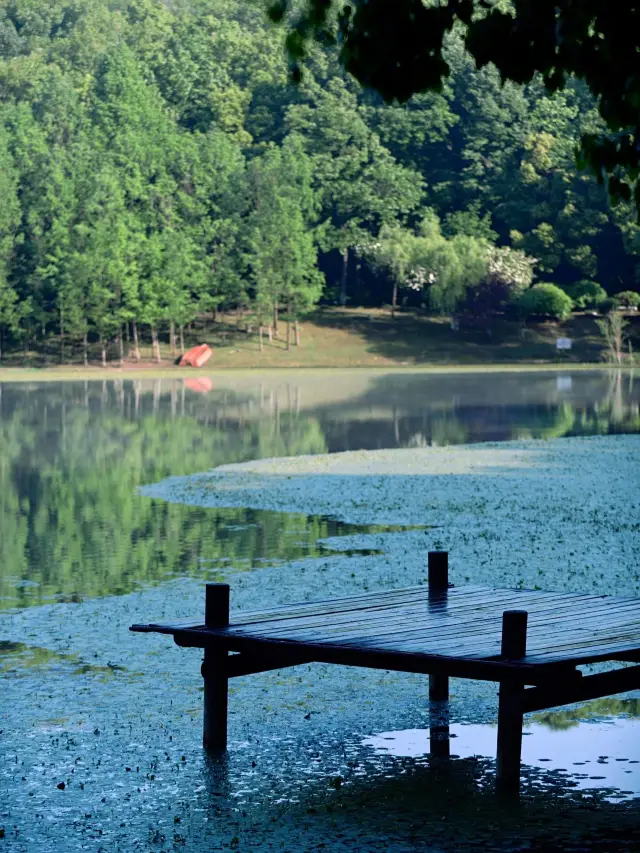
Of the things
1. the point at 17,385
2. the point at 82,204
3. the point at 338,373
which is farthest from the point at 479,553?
the point at 82,204

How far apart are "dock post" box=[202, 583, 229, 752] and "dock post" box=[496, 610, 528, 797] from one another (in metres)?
1.76

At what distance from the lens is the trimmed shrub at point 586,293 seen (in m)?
98.1

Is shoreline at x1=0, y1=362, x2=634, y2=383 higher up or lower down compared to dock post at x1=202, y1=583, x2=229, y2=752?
lower down

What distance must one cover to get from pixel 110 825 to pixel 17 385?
204ft

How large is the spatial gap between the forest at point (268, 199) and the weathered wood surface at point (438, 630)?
78.1 meters

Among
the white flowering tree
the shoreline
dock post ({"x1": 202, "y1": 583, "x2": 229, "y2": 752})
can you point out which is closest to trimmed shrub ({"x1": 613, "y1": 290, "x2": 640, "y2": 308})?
the white flowering tree

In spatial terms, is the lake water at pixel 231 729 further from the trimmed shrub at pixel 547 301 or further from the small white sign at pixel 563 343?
the trimmed shrub at pixel 547 301

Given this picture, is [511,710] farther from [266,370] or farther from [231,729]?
[266,370]

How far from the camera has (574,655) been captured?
8.49m

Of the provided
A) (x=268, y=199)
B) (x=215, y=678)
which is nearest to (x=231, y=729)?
(x=215, y=678)

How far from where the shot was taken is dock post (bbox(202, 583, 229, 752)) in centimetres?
926

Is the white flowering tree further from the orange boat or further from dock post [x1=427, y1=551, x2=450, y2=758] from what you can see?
dock post [x1=427, y1=551, x2=450, y2=758]

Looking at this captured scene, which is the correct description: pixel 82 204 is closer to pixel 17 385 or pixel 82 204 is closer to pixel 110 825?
pixel 17 385

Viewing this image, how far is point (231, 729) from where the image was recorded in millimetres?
10312
